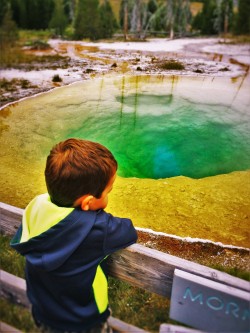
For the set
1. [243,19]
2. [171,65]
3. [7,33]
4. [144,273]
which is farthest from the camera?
[243,19]

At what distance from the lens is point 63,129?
426 cm

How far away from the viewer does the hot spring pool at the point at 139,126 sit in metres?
3.60

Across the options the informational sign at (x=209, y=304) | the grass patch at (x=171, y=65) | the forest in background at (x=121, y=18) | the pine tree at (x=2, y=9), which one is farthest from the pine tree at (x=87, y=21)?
the informational sign at (x=209, y=304)

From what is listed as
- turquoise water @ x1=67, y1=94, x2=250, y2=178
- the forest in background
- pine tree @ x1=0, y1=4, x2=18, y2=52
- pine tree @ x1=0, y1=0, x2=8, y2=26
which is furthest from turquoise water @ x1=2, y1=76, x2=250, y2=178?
pine tree @ x1=0, y1=0, x2=8, y2=26

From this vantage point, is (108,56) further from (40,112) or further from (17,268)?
(17,268)

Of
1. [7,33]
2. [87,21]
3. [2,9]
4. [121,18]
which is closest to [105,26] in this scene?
[87,21]

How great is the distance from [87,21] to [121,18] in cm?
314

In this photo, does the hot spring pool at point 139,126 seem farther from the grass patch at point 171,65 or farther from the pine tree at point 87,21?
the pine tree at point 87,21

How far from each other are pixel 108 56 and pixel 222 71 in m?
2.13

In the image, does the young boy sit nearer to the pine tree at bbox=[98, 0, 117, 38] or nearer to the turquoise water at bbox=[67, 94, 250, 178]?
the turquoise water at bbox=[67, 94, 250, 178]

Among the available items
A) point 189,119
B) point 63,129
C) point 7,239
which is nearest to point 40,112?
point 63,129

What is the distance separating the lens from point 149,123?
459 centimetres

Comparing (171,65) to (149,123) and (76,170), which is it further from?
(76,170)

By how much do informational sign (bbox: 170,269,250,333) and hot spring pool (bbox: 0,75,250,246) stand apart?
74.9 inches
